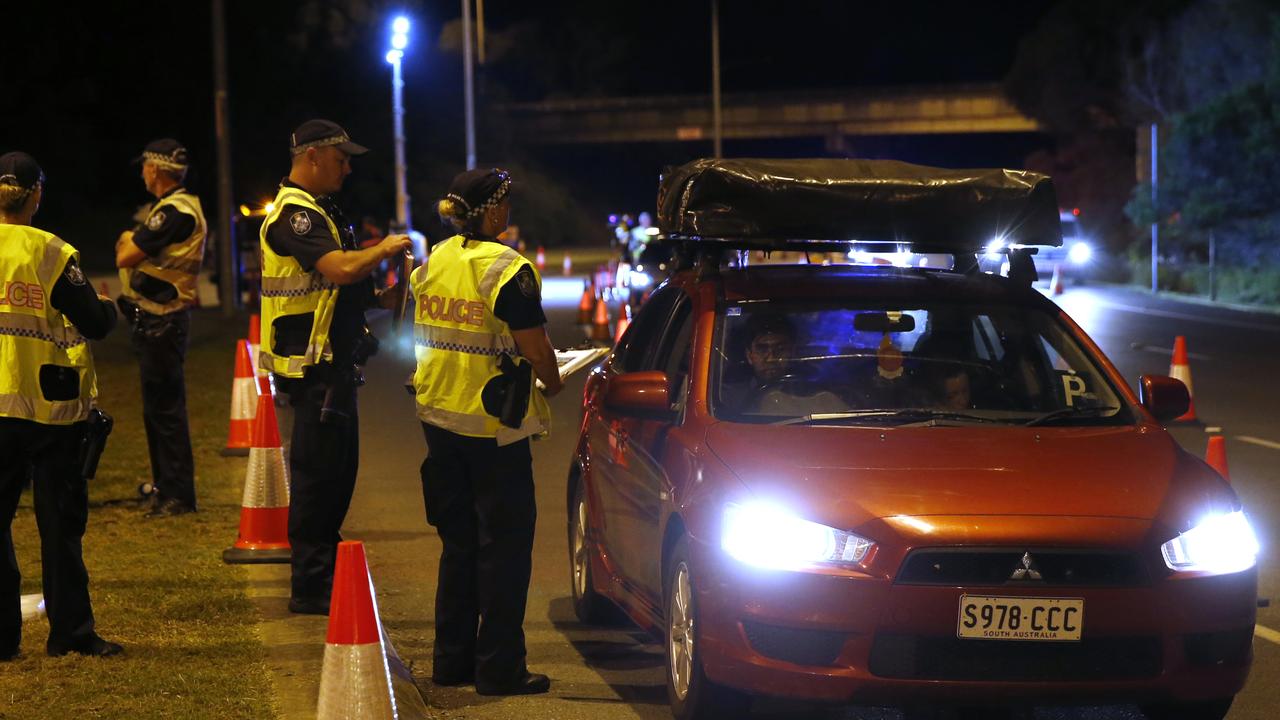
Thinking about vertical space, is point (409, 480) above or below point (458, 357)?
below

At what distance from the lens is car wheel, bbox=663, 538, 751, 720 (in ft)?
19.2

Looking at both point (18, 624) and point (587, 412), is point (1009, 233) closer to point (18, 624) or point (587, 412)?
point (587, 412)

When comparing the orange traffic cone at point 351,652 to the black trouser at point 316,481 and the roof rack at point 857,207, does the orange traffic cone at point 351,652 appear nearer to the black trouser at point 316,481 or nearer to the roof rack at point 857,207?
the roof rack at point 857,207

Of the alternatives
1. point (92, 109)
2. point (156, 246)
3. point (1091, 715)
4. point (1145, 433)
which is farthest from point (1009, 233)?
point (92, 109)

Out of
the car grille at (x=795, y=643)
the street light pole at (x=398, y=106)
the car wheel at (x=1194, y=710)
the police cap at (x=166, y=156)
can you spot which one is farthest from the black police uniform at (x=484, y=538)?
the street light pole at (x=398, y=106)

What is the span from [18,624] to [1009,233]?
4.10 meters

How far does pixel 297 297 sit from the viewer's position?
7996mm

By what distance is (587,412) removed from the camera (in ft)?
26.4

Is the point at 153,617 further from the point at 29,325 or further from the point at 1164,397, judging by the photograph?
the point at 1164,397

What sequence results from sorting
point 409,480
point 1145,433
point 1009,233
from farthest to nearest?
point 409,480 < point 1009,233 < point 1145,433

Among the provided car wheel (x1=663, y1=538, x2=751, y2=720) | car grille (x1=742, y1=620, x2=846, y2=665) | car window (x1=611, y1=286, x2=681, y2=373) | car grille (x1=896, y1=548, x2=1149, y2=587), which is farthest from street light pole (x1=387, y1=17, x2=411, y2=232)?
car grille (x1=896, y1=548, x2=1149, y2=587)

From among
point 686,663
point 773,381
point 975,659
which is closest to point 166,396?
point 773,381

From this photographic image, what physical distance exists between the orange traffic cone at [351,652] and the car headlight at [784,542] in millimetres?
1139

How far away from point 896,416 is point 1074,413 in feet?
2.07
